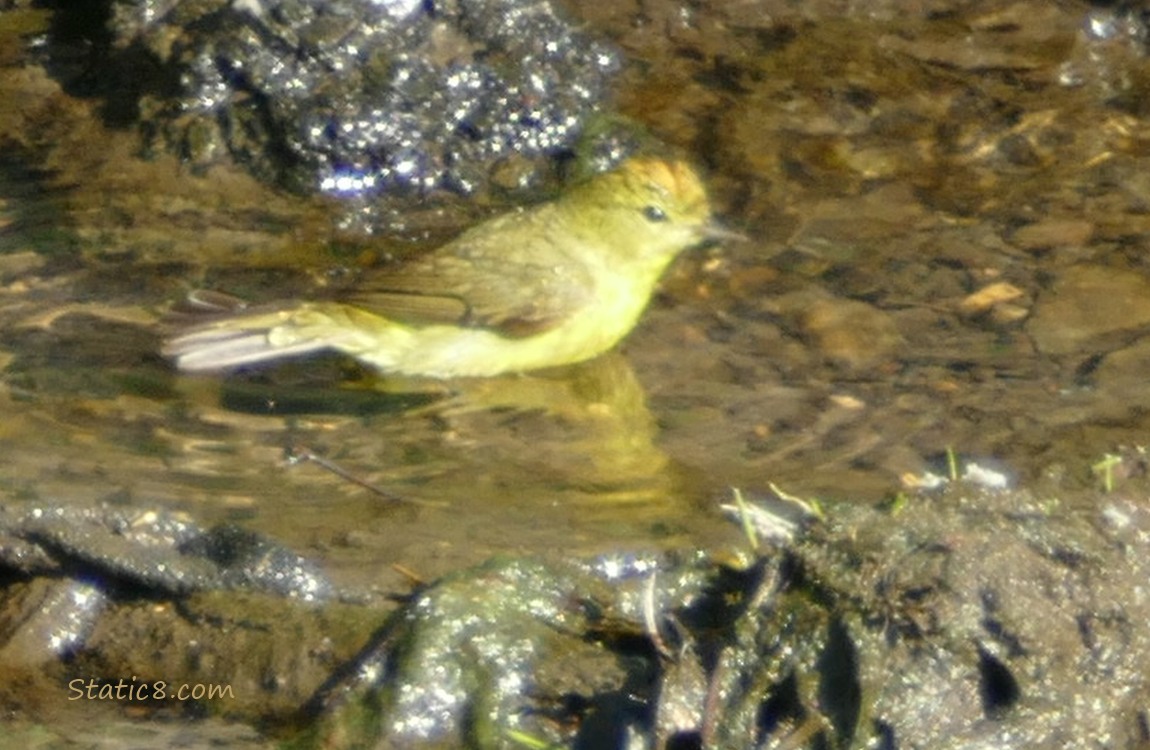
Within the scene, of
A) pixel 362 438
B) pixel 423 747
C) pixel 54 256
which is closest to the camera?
pixel 423 747

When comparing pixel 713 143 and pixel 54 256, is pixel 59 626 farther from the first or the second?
pixel 713 143

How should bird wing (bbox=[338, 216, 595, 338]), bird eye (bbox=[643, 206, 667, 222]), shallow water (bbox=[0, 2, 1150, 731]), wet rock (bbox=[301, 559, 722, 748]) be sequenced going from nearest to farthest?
wet rock (bbox=[301, 559, 722, 748]) < shallow water (bbox=[0, 2, 1150, 731]) < bird wing (bbox=[338, 216, 595, 338]) < bird eye (bbox=[643, 206, 667, 222])

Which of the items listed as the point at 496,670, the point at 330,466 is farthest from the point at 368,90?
the point at 496,670

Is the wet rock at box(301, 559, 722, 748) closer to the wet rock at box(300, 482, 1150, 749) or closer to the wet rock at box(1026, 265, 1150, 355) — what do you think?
the wet rock at box(300, 482, 1150, 749)

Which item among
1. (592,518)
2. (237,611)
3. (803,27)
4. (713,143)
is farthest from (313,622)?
(803,27)

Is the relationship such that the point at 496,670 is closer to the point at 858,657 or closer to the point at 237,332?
the point at 858,657

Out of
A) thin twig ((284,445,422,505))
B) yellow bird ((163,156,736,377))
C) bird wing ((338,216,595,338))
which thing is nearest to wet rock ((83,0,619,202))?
yellow bird ((163,156,736,377))
